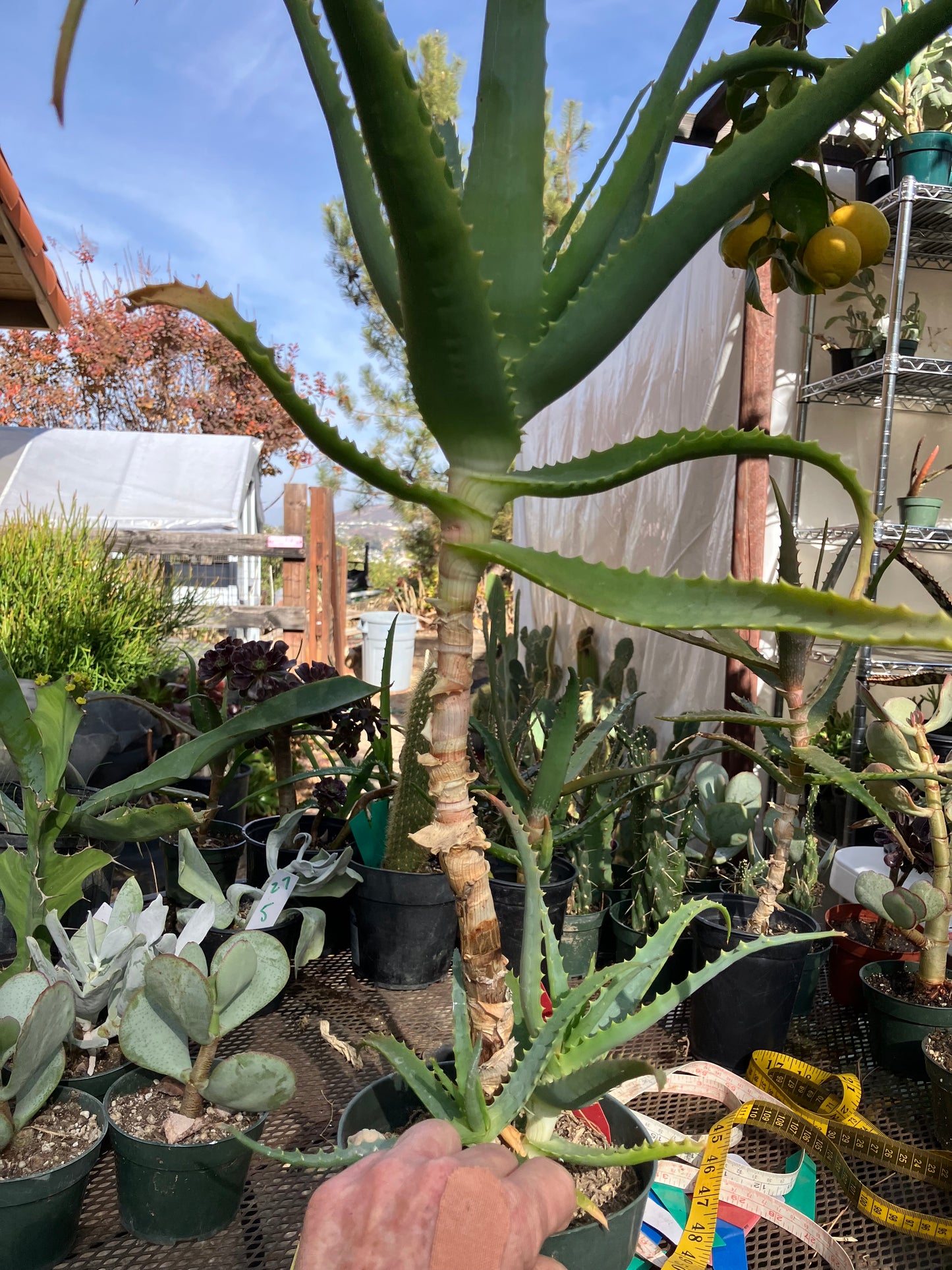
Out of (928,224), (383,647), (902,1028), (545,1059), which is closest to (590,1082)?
(545,1059)

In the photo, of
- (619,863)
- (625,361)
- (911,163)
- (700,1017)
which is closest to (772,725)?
(700,1017)

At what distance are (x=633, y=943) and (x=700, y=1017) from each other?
0.17m

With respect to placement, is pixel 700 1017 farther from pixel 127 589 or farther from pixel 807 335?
pixel 127 589

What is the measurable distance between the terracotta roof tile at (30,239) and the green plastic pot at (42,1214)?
2.38m

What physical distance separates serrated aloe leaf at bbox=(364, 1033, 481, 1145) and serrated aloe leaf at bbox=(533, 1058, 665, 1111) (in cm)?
7

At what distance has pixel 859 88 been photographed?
0.45m

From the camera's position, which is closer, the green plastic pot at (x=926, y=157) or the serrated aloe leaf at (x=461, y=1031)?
the serrated aloe leaf at (x=461, y=1031)

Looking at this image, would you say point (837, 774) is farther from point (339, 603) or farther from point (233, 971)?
point (339, 603)

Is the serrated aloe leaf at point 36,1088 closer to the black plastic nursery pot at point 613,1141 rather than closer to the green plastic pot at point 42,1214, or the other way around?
the green plastic pot at point 42,1214

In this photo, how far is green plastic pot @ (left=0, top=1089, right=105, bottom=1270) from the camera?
591mm

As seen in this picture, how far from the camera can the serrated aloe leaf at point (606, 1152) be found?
537mm

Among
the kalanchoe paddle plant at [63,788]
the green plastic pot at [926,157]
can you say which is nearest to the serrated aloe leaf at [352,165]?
A: the kalanchoe paddle plant at [63,788]

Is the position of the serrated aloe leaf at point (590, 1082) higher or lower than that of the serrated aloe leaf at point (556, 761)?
lower

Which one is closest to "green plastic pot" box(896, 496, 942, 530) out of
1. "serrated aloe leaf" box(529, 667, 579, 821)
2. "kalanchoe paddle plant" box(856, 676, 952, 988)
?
"kalanchoe paddle plant" box(856, 676, 952, 988)
